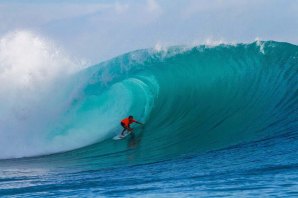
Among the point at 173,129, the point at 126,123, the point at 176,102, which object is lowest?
the point at 173,129

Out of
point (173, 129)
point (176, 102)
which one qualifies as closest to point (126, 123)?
point (173, 129)

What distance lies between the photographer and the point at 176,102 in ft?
52.1

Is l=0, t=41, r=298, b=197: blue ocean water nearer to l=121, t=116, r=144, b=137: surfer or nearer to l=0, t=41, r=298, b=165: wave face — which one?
l=0, t=41, r=298, b=165: wave face

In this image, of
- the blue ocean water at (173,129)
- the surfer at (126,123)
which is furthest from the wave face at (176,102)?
the surfer at (126,123)

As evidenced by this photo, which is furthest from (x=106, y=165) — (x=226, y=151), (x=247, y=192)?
(x=247, y=192)

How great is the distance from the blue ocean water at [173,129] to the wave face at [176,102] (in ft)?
0.10

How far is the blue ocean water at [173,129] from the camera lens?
8.16 metres

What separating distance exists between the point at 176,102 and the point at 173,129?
2.20 m

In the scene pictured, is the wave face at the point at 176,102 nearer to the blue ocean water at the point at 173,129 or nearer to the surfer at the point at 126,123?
the blue ocean water at the point at 173,129

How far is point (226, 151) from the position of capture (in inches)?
415

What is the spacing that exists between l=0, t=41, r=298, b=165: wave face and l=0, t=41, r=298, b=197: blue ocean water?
1.2 inches

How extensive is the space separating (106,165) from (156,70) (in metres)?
7.76

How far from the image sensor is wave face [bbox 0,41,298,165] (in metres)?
12.4

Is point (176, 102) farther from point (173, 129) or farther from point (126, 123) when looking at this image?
point (126, 123)
